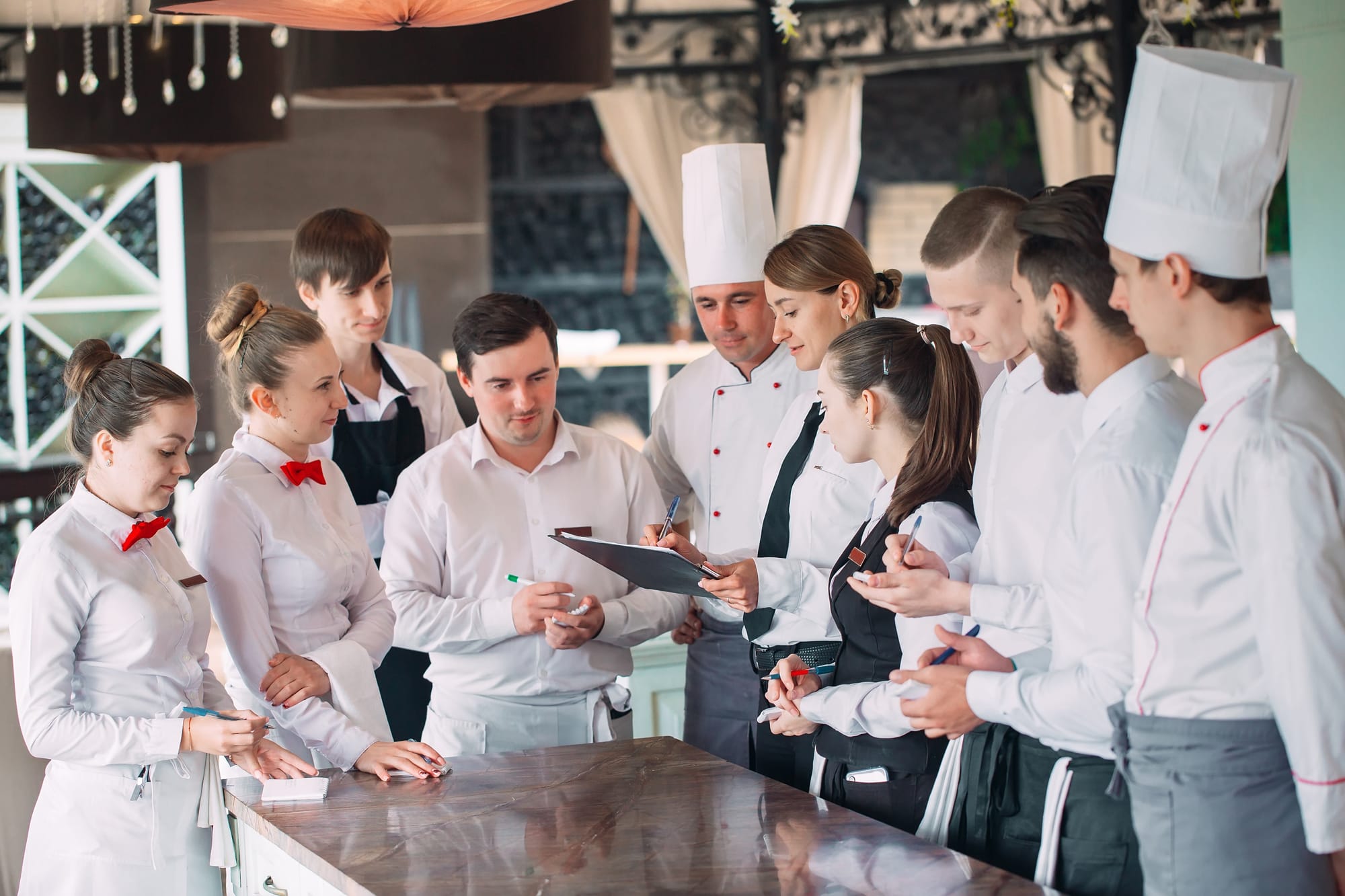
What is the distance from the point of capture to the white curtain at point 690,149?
21.9 feet

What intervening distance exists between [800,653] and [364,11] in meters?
1.20

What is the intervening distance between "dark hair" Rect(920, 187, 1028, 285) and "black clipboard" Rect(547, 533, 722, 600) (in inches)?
23.1

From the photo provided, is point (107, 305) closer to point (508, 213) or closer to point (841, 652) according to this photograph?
point (508, 213)

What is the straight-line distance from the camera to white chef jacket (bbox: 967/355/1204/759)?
1.55 meters

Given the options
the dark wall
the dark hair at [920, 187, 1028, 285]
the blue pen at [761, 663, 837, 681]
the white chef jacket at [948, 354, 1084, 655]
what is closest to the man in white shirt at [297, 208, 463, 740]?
the blue pen at [761, 663, 837, 681]

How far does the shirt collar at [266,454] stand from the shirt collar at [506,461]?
375 mm

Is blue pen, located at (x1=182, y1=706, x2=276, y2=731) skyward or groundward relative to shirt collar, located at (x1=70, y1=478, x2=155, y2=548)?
groundward

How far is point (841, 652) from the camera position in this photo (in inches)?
84.6

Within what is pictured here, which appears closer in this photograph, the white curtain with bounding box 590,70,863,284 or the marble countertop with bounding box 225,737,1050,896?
the marble countertop with bounding box 225,737,1050,896

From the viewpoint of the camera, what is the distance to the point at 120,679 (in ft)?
6.49

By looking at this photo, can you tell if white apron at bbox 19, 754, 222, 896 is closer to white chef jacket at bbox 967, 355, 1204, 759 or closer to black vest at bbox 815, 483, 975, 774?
black vest at bbox 815, 483, 975, 774

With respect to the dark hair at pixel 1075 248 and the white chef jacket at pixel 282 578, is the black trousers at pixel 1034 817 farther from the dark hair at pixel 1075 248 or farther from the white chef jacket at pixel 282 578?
the white chef jacket at pixel 282 578

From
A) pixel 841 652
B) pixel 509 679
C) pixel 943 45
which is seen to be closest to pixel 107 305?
pixel 943 45

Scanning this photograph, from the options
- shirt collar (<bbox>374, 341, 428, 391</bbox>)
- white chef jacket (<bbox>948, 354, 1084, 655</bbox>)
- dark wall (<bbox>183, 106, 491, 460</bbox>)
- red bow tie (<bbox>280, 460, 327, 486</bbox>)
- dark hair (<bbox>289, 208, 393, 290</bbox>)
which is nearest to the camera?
white chef jacket (<bbox>948, 354, 1084, 655</bbox>)
